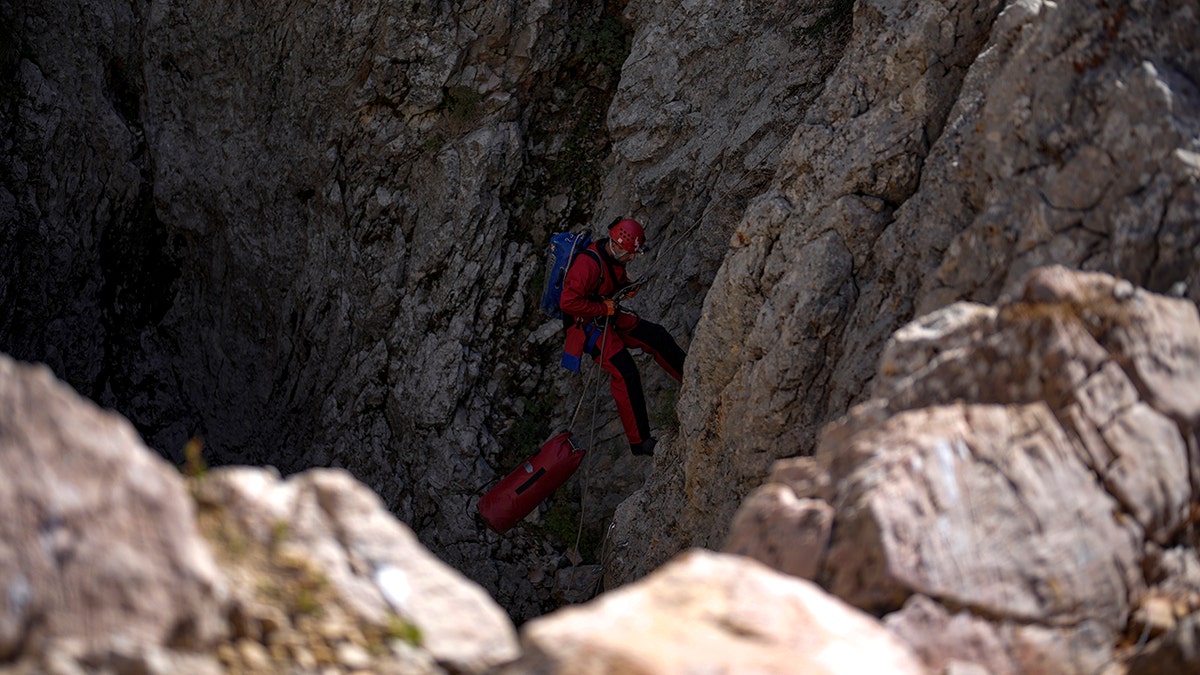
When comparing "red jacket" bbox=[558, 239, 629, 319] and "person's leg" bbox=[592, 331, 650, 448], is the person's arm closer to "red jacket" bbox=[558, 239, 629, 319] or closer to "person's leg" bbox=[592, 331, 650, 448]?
"red jacket" bbox=[558, 239, 629, 319]

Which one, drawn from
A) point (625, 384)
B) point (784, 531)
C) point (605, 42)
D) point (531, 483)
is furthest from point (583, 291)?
point (784, 531)

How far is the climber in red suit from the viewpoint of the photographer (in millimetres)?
11078

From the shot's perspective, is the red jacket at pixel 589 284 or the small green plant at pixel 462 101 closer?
the red jacket at pixel 589 284

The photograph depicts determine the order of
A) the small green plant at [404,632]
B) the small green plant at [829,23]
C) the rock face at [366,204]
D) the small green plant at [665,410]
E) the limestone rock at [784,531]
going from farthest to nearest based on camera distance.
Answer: the rock face at [366,204] < the small green plant at [665,410] < the small green plant at [829,23] < the limestone rock at [784,531] < the small green plant at [404,632]

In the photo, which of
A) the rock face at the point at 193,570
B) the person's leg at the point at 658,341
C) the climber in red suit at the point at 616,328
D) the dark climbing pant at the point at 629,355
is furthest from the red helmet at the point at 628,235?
the rock face at the point at 193,570

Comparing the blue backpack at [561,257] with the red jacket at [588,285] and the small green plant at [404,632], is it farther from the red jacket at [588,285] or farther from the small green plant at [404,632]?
the small green plant at [404,632]

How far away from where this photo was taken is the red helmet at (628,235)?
10.9 metres

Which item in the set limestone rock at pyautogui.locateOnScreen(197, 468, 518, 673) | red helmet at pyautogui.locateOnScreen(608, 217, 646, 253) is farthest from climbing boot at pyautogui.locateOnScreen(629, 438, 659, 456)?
limestone rock at pyautogui.locateOnScreen(197, 468, 518, 673)

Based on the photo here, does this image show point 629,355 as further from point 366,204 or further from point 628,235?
point 366,204

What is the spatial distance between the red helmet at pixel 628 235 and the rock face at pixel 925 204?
1.97 metres

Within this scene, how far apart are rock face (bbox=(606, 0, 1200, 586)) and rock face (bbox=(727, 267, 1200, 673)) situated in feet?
1.16

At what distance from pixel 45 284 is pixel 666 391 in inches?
361

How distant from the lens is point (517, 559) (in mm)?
13531

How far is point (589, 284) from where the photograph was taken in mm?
11133
